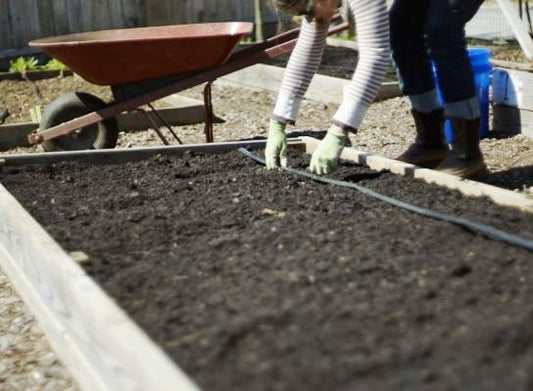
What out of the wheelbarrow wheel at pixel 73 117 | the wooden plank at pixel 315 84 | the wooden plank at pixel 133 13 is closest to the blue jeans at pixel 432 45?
the wheelbarrow wheel at pixel 73 117

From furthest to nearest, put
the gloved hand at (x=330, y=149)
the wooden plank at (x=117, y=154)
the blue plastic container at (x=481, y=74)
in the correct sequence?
the blue plastic container at (x=481, y=74) → the wooden plank at (x=117, y=154) → the gloved hand at (x=330, y=149)

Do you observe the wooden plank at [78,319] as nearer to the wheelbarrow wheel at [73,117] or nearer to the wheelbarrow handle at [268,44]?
the wheelbarrow wheel at [73,117]

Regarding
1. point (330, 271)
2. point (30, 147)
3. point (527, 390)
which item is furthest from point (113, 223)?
point (30, 147)

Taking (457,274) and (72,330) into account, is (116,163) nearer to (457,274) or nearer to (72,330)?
(72,330)

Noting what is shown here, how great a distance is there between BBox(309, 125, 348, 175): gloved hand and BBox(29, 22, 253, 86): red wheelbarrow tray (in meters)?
1.93

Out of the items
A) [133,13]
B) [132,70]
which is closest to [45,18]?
[133,13]

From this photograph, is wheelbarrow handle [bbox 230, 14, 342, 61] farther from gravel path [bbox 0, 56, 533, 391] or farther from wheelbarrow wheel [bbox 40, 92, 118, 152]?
wheelbarrow wheel [bbox 40, 92, 118, 152]

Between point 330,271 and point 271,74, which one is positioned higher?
point 330,271

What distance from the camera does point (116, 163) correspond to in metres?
4.53

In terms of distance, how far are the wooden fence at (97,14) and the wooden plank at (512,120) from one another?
5.46m

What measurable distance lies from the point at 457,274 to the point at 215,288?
2.24ft

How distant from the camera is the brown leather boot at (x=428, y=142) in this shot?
4297 mm

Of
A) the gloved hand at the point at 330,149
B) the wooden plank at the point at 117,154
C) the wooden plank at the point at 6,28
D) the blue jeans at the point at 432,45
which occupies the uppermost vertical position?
the blue jeans at the point at 432,45

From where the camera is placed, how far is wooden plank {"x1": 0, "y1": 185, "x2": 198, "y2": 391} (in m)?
1.89
